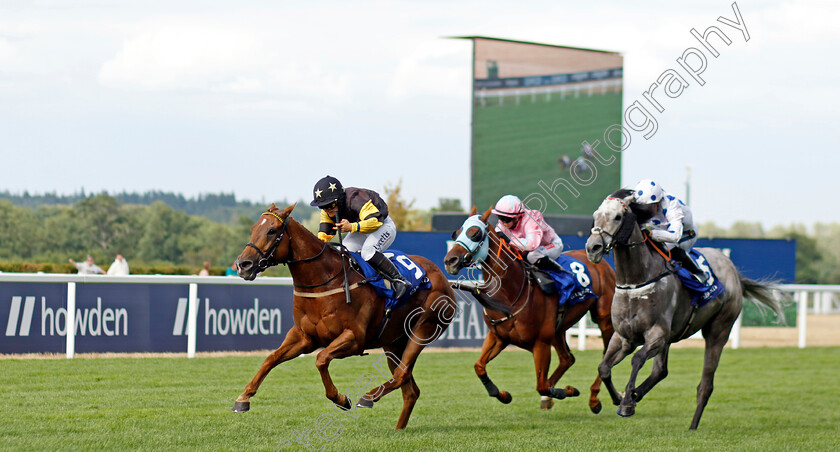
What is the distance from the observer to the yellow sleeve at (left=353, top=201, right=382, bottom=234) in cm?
661

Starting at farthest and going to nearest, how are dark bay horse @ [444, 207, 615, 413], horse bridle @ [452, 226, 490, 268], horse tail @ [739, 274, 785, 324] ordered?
1. horse tail @ [739, 274, 785, 324]
2. dark bay horse @ [444, 207, 615, 413]
3. horse bridle @ [452, 226, 490, 268]

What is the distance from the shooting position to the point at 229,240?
30266 millimetres

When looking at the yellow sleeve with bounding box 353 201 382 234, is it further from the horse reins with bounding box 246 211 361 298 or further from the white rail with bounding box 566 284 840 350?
the white rail with bounding box 566 284 840 350

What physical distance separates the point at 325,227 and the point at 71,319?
4884 millimetres

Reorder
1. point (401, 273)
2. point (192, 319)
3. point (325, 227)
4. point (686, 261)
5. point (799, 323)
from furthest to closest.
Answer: point (799, 323) < point (192, 319) < point (686, 261) < point (401, 273) < point (325, 227)

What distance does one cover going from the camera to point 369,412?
784cm

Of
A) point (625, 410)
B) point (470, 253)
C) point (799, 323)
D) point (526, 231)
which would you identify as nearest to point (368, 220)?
point (470, 253)

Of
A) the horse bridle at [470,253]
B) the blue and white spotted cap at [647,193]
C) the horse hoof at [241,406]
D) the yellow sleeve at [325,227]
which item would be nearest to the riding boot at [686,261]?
the blue and white spotted cap at [647,193]

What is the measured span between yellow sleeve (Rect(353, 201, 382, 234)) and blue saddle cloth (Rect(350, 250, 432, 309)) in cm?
22

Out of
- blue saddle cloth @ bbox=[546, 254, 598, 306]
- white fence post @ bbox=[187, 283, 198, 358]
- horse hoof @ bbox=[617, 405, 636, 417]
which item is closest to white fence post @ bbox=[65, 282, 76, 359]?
white fence post @ bbox=[187, 283, 198, 358]

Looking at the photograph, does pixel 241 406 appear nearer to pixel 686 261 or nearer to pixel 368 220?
pixel 368 220

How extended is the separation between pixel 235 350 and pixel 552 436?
5938 mm

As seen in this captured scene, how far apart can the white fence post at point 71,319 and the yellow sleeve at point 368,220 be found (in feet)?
16.3

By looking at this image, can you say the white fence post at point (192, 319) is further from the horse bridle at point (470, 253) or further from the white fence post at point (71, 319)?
the horse bridle at point (470, 253)
